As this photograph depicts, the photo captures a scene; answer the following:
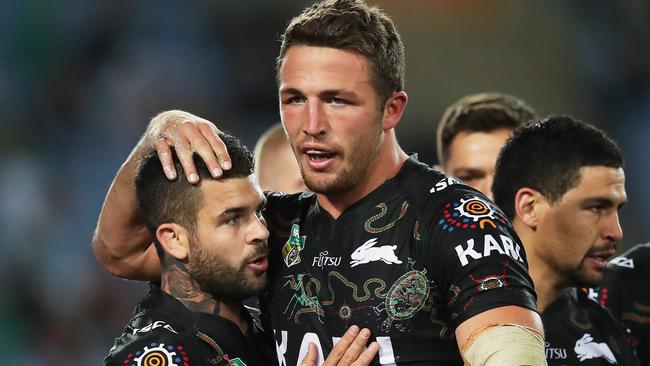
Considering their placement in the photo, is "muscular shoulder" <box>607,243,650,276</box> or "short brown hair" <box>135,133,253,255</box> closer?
"short brown hair" <box>135,133,253,255</box>

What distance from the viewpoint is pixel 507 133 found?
17.5 ft

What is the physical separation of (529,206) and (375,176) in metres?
0.98

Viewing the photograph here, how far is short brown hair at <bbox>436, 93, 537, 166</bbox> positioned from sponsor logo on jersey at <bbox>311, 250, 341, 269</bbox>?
6.96ft

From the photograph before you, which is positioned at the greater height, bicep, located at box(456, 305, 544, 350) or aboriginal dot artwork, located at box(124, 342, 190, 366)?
aboriginal dot artwork, located at box(124, 342, 190, 366)

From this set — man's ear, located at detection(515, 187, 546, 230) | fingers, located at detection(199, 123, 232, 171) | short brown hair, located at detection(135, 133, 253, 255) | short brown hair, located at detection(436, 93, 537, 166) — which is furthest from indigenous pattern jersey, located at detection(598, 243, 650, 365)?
fingers, located at detection(199, 123, 232, 171)

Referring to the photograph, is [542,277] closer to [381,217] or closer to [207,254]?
[381,217]

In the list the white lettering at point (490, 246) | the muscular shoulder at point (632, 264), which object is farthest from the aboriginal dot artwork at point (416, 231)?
the muscular shoulder at point (632, 264)

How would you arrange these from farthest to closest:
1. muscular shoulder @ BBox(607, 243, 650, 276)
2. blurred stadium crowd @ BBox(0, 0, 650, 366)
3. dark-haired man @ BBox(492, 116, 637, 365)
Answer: blurred stadium crowd @ BBox(0, 0, 650, 366), muscular shoulder @ BBox(607, 243, 650, 276), dark-haired man @ BBox(492, 116, 637, 365)

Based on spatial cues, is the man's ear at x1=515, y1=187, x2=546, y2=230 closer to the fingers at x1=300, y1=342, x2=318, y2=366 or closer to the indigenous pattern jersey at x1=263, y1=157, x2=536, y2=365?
the indigenous pattern jersey at x1=263, y1=157, x2=536, y2=365

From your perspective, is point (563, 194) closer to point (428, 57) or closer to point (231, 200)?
point (231, 200)

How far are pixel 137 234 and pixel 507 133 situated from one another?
229 centimetres

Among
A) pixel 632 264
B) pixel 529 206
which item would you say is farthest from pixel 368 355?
pixel 632 264

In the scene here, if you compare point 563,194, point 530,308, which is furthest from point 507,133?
point 530,308

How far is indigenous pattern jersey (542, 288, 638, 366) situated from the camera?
3900 millimetres
